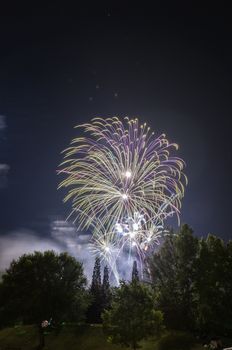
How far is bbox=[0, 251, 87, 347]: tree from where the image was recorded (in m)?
70.8

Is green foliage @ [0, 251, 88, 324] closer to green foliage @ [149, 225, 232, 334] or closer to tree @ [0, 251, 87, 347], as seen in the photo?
tree @ [0, 251, 87, 347]

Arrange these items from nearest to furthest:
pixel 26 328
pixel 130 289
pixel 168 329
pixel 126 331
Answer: pixel 126 331 < pixel 130 289 < pixel 168 329 < pixel 26 328

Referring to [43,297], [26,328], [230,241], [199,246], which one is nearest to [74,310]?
[43,297]

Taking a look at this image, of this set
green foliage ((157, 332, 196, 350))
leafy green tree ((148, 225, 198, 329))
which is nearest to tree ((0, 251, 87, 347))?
leafy green tree ((148, 225, 198, 329))

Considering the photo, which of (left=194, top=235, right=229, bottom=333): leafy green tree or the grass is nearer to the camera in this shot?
the grass

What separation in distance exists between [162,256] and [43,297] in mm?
22858

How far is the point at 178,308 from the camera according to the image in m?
65.8

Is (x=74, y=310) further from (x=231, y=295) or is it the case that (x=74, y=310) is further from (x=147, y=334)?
(x=231, y=295)

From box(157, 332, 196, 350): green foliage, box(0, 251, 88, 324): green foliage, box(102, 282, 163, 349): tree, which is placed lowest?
box(157, 332, 196, 350): green foliage

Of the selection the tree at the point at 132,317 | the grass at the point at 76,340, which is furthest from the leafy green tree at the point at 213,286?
the tree at the point at 132,317

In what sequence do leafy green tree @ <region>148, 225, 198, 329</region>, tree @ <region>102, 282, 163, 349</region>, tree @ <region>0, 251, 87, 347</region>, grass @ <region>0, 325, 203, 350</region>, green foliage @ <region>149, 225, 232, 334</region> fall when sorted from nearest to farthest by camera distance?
tree @ <region>102, 282, 163, 349</region> < grass @ <region>0, 325, 203, 350</region> < green foliage @ <region>149, 225, 232, 334</region> < leafy green tree @ <region>148, 225, 198, 329</region> < tree @ <region>0, 251, 87, 347</region>

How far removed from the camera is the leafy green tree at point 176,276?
6475 cm

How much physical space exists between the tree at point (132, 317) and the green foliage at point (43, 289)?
55.7 ft

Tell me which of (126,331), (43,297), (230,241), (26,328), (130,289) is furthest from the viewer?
(26,328)
